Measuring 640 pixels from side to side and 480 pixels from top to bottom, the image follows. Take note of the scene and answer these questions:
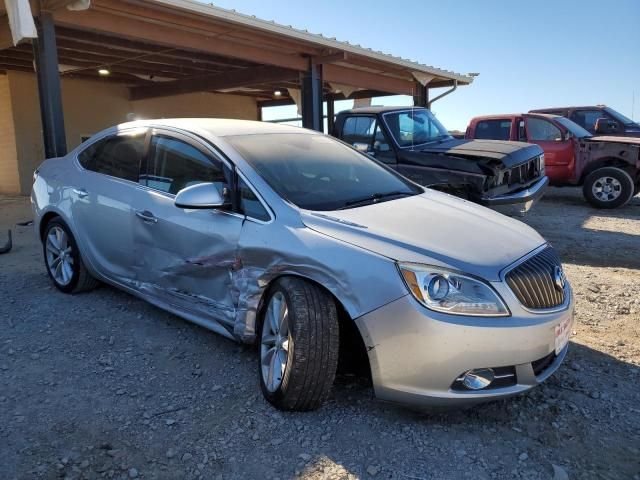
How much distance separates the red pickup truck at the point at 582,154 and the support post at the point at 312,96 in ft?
11.7

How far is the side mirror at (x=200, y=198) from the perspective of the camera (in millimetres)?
3133

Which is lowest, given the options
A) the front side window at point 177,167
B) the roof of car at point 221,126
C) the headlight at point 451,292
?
the headlight at point 451,292

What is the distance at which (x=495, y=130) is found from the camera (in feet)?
35.3

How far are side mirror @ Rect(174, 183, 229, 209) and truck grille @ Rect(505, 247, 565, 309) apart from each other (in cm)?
167

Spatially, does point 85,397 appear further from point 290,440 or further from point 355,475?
point 355,475

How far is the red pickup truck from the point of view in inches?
388

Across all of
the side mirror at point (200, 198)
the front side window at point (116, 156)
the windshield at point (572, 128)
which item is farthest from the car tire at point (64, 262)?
the windshield at point (572, 128)

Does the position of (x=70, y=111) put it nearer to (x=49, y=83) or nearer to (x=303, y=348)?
(x=49, y=83)

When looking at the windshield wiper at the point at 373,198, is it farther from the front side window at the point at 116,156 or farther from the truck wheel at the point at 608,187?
the truck wheel at the point at 608,187

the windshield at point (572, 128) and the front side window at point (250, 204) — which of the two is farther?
the windshield at point (572, 128)

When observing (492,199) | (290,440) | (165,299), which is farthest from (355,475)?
(492,199)

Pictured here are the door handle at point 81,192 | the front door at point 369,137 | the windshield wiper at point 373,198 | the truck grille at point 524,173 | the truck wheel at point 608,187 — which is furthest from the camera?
the truck wheel at point 608,187

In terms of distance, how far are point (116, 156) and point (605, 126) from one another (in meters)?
10.7

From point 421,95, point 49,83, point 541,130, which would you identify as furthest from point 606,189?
point 49,83
